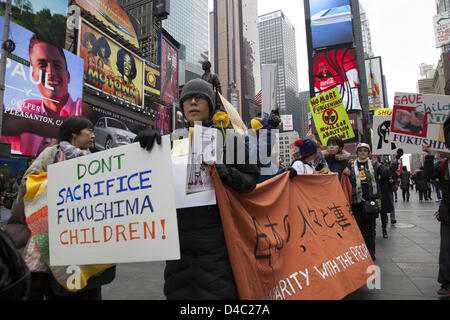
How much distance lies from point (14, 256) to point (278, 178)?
209 cm

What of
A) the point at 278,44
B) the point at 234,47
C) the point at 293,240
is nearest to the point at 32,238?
the point at 293,240

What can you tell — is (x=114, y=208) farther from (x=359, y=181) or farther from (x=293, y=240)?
(x=359, y=181)

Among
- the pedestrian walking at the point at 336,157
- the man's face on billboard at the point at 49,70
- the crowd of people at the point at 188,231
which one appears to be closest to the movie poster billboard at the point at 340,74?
the man's face on billboard at the point at 49,70

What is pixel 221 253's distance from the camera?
1.77m

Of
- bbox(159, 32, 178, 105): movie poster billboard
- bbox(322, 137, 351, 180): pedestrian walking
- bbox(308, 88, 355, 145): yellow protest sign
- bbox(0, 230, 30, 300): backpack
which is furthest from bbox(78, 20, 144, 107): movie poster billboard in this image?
bbox(0, 230, 30, 300): backpack

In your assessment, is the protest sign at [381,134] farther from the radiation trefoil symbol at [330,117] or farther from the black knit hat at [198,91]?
the black knit hat at [198,91]

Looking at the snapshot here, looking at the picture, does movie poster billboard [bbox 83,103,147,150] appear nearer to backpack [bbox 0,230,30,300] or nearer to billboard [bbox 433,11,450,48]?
backpack [bbox 0,230,30,300]

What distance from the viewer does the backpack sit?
97 centimetres

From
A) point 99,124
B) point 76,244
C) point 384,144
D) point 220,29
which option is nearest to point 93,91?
point 99,124

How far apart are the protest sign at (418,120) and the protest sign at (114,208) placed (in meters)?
4.12

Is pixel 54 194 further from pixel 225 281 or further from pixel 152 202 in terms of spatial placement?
→ pixel 225 281

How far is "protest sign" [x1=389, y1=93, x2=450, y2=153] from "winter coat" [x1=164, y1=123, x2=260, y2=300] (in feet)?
12.4

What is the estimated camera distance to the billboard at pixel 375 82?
59.6 m

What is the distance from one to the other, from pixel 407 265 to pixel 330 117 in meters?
3.31
